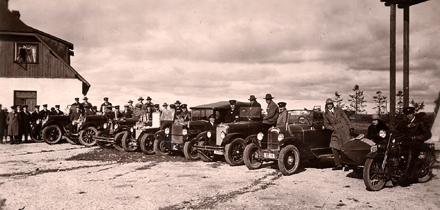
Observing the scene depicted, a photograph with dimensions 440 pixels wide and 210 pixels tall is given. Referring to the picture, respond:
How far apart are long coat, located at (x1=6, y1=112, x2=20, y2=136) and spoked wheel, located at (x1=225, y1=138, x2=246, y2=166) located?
10.8 meters

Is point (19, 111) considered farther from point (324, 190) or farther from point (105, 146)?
point (324, 190)

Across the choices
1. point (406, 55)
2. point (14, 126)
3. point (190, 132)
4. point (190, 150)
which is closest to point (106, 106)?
point (14, 126)

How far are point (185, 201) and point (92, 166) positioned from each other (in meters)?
4.60

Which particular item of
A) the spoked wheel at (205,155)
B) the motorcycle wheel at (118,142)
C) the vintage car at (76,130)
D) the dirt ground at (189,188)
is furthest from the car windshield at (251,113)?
the vintage car at (76,130)

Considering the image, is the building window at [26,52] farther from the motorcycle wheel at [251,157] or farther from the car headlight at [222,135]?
the motorcycle wheel at [251,157]

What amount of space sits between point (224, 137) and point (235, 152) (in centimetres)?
49

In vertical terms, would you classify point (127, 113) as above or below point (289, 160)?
above

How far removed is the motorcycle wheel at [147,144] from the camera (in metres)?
11.5

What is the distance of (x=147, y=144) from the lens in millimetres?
11641

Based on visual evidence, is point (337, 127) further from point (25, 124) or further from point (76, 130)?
point (25, 124)

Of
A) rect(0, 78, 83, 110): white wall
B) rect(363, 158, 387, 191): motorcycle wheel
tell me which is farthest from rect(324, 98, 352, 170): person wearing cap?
rect(0, 78, 83, 110): white wall

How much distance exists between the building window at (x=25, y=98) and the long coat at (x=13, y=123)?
4.66m

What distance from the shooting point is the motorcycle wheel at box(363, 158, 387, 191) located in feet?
19.9

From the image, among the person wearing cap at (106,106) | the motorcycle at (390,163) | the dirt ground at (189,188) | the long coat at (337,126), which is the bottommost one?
the dirt ground at (189,188)
